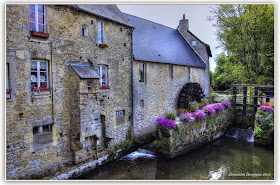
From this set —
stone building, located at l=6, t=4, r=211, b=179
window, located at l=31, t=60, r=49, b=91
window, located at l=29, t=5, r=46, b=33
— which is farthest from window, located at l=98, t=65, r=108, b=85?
window, located at l=29, t=5, r=46, b=33

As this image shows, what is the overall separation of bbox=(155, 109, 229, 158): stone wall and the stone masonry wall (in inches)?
67.2

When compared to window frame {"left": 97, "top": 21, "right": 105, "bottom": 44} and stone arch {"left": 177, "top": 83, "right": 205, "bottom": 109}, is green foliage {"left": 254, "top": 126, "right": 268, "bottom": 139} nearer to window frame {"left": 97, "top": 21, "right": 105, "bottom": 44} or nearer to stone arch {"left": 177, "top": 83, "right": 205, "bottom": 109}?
stone arch {"left": 177, "top": 83, "right": 205, "bottom": 109}

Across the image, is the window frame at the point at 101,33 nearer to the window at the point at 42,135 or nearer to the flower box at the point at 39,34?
the flower box at the point at 39,34

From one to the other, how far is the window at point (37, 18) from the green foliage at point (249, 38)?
39.7 ft

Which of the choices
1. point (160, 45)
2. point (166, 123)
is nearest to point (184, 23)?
point (160, 45)

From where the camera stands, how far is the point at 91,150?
24.2ft

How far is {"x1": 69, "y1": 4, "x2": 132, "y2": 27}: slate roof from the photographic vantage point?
7260 mm

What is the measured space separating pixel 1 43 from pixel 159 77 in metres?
7.95

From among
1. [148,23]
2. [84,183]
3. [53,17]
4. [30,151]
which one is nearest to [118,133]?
[84,183]

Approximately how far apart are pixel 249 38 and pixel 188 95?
5.72 metres

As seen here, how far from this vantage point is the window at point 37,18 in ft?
19.2

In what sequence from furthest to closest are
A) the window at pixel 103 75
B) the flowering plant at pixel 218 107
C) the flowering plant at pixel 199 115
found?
the flowering plant at pixel 218 107
the flowering plant at pixel 199 115
the window at pixel 103 75

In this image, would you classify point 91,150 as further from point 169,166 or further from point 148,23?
point 148,23

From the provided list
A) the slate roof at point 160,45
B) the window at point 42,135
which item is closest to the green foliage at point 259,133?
the slate roof at point 160,45
